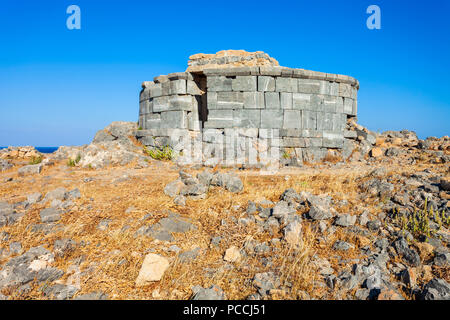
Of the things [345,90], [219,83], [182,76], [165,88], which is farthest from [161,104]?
[345,90]

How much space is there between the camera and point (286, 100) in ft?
30.7

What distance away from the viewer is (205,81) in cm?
1008

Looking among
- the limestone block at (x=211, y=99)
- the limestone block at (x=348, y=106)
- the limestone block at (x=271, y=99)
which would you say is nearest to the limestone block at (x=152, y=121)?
the limestone block at (x=211, y=99)

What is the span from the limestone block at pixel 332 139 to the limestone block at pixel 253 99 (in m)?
2.64

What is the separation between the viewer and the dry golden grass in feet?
10.2

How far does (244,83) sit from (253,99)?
0.62 m

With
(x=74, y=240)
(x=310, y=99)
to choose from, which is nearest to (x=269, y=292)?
(x=74, y=240)

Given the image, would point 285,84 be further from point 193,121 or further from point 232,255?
point 232,255

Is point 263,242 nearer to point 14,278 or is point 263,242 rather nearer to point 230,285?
point 230,285

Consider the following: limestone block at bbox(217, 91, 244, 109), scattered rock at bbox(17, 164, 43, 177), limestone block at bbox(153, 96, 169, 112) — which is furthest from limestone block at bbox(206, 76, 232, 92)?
scattered rock at bbox(17, 164, 43, 177)

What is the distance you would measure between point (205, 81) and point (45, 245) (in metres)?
7.74

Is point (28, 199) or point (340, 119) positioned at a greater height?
point (340, 119)

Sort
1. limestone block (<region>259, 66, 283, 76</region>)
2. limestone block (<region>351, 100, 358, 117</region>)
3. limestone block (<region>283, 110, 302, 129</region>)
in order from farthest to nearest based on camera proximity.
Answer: limestone block (<region>351, 100, 358, 117</region>) → limestone block (<region>283, 110, 302, 129</region>) → limestone block (<region>259, 66, 283, 76</region>)

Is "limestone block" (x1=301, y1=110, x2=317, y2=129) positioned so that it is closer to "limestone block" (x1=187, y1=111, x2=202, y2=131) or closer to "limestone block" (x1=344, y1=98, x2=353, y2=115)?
"limestone block" (x1=344, y1=98, x2=353, y2=115)
